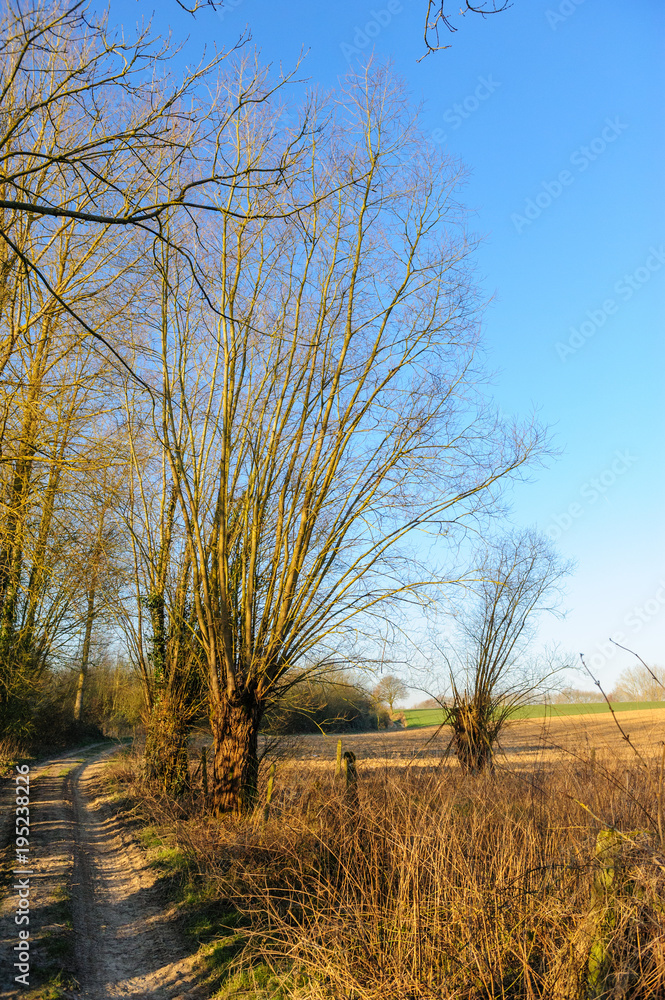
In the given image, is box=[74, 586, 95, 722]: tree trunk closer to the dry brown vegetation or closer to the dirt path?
the dirt path

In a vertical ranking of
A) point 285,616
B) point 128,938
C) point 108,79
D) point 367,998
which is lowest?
point 128,938

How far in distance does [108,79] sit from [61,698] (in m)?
22.8

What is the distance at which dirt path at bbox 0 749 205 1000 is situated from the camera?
449 cm

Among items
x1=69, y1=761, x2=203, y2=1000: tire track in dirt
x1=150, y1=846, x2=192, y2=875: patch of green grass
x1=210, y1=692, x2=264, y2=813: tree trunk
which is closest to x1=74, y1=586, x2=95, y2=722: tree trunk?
x1=210, y1=692, x2=264, y2=813: tree trunk

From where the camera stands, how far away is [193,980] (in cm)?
454

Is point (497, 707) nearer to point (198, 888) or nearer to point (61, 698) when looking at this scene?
point (198, 888)

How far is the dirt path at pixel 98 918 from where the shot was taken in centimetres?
449

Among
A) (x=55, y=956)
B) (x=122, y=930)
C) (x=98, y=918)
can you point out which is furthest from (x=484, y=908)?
(x=98, y=918)

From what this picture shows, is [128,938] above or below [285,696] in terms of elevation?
below

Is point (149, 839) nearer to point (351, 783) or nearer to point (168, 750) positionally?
point (168, 750)

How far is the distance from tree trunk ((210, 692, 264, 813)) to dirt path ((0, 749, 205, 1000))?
3.71 ft

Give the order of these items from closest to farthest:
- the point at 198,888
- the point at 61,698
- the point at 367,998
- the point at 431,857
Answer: the point at 367,998 → the point at 431,857 → the point at 198,888 → the point at 61,698

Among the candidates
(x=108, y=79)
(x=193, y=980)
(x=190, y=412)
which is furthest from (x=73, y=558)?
(x=108, y=79)

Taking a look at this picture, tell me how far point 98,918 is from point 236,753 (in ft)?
8.01
